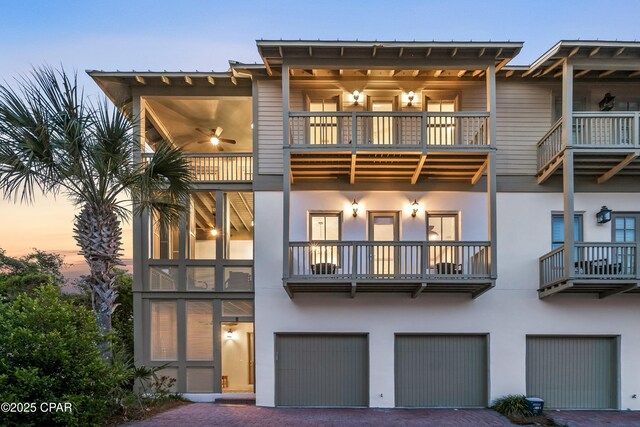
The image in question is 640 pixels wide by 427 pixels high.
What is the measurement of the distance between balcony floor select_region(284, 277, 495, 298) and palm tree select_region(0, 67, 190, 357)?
4073 mm

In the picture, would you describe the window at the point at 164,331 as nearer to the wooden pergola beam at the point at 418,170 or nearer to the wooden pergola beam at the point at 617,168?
the wooden pergola beam at the point at 418,170

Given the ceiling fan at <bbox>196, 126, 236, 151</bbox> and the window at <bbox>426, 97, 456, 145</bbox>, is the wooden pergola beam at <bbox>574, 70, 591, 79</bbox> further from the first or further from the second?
the ceiling fan at <bbox>196, 126, 236, 151</bbox>

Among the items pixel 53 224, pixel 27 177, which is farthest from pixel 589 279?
pixel 53 224

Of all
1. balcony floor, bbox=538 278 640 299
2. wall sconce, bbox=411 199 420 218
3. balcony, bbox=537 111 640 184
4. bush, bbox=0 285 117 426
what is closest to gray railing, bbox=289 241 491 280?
wall sconce, bbox=411 199 420 218

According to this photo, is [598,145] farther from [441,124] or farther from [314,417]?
[314,417]

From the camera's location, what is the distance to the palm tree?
8164mm

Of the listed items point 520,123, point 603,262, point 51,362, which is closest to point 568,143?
point 520,123

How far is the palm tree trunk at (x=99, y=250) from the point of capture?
344 inches

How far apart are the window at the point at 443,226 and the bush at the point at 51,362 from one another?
832 cm

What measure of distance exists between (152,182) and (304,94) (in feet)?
15.8

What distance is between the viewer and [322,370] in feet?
36.1

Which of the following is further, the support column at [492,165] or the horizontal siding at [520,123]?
the horizontal siding at [520,123]

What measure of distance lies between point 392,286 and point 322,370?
299 centimetres

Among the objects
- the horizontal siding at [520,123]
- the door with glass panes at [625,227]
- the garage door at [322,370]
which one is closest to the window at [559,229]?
the door with glass panes at [625,227]
